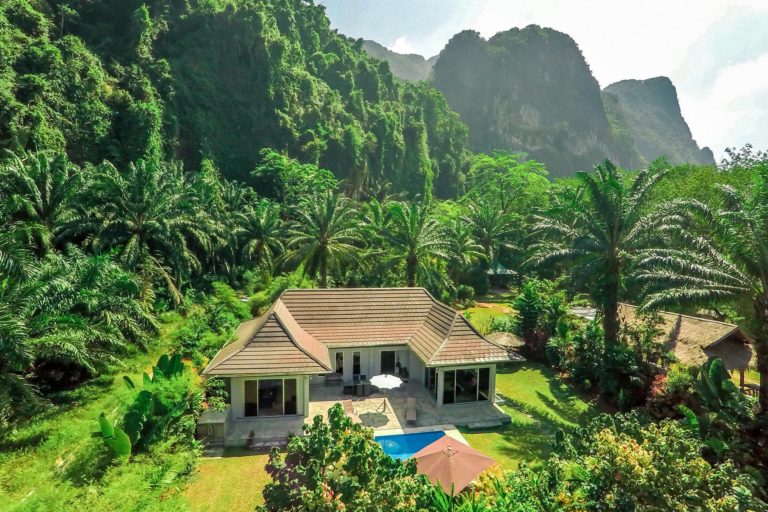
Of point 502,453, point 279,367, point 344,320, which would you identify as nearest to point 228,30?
point 344,320

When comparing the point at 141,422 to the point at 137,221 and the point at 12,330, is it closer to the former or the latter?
the point at 12,330

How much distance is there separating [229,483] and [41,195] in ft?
59.2

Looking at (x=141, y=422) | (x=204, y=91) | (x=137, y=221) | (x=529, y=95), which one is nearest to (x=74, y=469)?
(x=141, y=422)

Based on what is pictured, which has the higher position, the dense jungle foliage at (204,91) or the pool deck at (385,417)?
the dense jungle foliage at (204,91)

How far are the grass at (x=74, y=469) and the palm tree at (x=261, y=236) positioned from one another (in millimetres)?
24782

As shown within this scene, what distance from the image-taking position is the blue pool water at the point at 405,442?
1502cm

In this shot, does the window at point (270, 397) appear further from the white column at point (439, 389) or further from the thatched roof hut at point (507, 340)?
the thatched roof hut at point (507, 340)

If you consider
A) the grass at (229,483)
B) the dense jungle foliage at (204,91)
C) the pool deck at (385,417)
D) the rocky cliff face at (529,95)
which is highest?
the rocky cliff face at (529,95)

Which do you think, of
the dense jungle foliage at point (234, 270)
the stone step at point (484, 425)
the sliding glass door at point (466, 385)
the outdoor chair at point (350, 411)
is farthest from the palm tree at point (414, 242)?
the stone step at point (484, 425)

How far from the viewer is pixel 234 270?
39562 mm

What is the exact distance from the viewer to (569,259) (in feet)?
68.9

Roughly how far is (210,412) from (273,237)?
86.6 feet

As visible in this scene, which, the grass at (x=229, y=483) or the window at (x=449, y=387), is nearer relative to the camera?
the grass at (x=229, y=483)

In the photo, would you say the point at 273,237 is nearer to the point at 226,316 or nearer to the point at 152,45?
the point at 226,316
